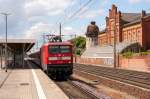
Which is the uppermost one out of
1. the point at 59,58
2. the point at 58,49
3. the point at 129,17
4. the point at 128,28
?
the point at 129,17

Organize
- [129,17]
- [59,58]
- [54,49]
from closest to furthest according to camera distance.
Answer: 1. [59,58]
2. [54,49]
3. [129,17]

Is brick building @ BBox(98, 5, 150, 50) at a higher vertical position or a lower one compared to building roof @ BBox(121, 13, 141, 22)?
lower

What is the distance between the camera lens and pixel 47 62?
3378 centimetres

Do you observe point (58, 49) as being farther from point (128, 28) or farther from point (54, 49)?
point (128, 28)

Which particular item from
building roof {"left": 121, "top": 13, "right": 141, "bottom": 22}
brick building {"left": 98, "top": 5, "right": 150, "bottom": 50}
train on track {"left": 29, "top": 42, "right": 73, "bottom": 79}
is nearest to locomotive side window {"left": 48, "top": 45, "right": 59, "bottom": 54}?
train on track {"left": 29, "top": 42, "right": 73, "bottom": 79}

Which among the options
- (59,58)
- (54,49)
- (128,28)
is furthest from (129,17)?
(59,58)

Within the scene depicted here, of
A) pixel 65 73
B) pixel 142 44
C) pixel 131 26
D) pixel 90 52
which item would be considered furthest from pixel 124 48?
pixel 65 73

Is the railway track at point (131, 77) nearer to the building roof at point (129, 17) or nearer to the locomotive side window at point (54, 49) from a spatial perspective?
the locomotive side window at point (54, 49)

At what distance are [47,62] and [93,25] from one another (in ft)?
350

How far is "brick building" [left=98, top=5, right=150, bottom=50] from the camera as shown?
291 ft

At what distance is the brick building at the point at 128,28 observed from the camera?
88.8 metres

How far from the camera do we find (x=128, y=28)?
9800 centimetres

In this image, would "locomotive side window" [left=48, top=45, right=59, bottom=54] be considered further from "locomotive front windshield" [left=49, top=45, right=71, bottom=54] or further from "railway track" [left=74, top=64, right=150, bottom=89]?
"railway track" [left=74, top=64, right=150, bottom=89]

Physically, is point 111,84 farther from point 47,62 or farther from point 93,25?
point 93,25
